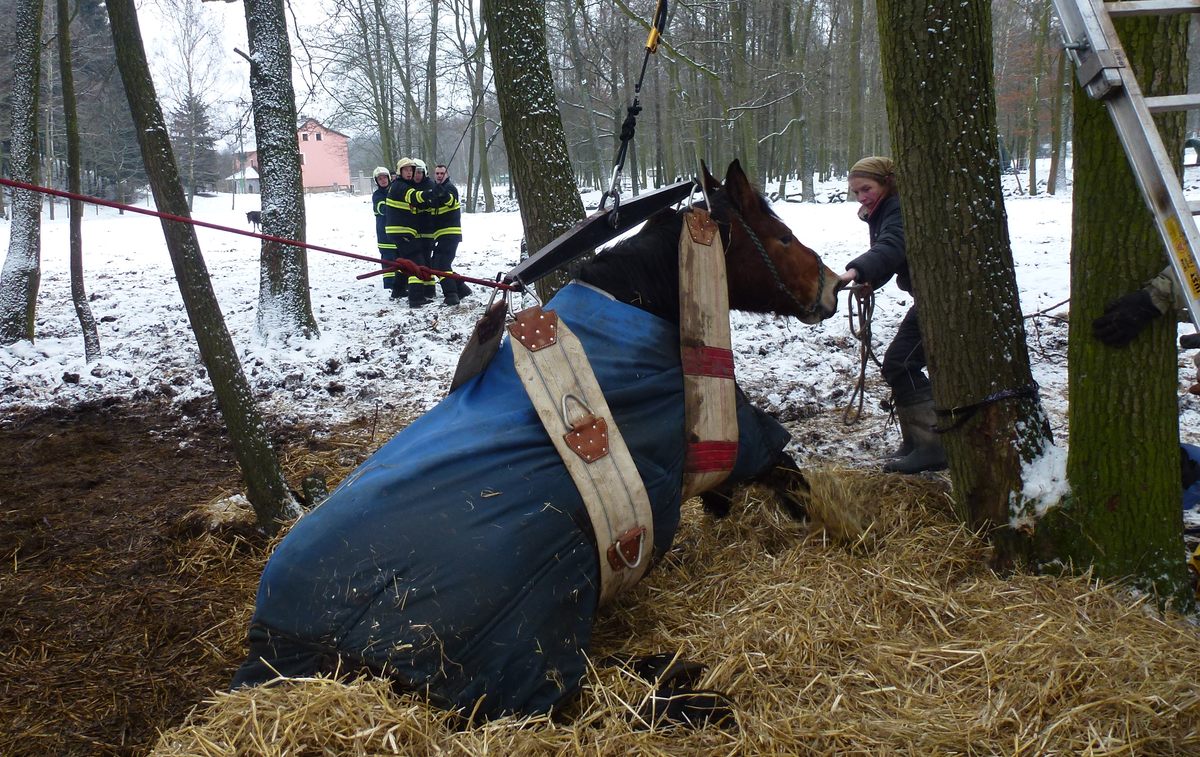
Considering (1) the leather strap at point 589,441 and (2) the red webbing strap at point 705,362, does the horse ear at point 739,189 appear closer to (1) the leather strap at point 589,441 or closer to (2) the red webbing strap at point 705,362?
(2) the red webbing strap at point 705,362

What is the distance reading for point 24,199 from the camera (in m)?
9.06

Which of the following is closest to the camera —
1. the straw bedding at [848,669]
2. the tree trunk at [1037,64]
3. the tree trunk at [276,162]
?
the straw bedding at [848,669]

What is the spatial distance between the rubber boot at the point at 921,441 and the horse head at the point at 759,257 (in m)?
1.44

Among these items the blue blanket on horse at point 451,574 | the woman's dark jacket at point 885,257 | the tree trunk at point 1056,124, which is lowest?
the blue blanket on horse at point 451,574

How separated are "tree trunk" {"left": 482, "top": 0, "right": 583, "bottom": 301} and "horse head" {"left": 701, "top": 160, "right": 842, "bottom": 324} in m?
1.94

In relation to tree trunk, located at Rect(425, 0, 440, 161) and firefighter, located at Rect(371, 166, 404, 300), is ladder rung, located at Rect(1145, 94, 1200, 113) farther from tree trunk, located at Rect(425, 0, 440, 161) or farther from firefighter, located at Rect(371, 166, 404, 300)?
tree trunk, located at Rect(425, 0, 440, 161)


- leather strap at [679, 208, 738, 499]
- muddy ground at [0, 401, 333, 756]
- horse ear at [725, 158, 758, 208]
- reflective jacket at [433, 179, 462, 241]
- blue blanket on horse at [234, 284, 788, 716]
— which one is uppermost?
reflective jacket at [433, 179, 462, 241]

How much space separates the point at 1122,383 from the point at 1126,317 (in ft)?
0.74

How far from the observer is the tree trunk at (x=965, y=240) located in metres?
2.79

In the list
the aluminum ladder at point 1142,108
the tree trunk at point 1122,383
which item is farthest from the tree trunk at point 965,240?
the aluminum ladder at point 1142,108

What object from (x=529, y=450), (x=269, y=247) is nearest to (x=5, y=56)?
(x=269, y=247)

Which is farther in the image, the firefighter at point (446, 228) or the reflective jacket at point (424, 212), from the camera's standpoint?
the firefighter at point (446, 228)

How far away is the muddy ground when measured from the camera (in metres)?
2.77

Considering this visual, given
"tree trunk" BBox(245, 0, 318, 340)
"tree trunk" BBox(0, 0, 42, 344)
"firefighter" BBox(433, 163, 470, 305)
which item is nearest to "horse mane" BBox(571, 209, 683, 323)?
"tree trunk" BBox(245, 0, 318, 340)
